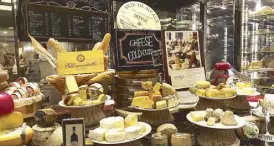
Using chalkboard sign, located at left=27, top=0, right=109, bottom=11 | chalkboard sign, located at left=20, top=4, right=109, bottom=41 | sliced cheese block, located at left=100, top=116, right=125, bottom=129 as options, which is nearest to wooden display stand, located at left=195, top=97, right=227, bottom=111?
sliced cheese block, located at left=100, top=116, right=125, bottom=129

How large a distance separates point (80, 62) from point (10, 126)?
2.16 ft

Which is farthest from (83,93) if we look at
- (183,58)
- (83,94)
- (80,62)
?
(183,58)

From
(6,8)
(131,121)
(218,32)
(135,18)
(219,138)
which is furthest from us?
(218,32)

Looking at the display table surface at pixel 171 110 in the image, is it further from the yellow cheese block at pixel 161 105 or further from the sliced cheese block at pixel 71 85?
the sliced cheese block at pixel 71 85

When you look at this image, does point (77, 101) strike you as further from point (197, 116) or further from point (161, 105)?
point (197, 116)

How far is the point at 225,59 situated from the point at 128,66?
349 centimetres

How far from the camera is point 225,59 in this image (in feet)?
16.4

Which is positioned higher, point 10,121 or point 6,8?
point 6,8

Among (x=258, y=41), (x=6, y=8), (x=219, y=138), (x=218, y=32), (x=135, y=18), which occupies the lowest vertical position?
(x=219, y=138)

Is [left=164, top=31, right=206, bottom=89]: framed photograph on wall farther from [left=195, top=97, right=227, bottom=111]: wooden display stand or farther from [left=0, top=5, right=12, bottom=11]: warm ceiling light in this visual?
[left=0, top=5, right=12, bottom=11]: warm ceiling light

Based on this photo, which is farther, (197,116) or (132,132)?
(197,116)

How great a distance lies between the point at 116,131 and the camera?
4.30 ft

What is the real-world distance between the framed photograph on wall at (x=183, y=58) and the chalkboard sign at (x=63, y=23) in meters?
1.82

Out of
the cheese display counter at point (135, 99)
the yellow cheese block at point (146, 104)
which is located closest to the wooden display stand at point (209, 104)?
the cheese display counter at point (135, 99)
